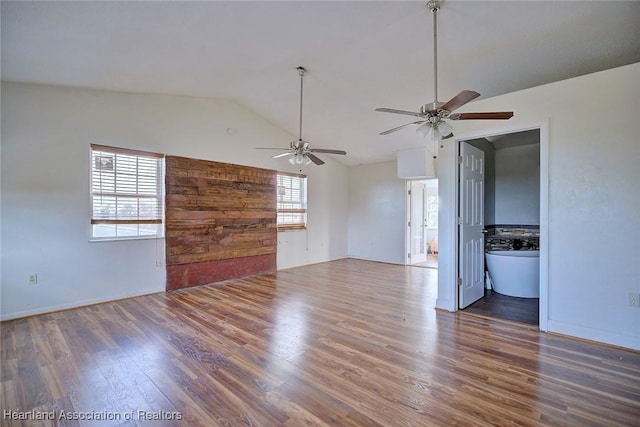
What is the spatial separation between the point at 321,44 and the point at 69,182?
3702mm

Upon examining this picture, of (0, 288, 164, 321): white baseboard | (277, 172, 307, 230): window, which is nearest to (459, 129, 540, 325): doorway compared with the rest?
(277, 172, 307, 230): window

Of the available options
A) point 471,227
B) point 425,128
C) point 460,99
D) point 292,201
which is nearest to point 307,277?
point 292,201

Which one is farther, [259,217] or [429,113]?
[259,217]

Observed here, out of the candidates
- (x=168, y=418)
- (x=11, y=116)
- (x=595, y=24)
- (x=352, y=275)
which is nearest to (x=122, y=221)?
(x=11, y=116)

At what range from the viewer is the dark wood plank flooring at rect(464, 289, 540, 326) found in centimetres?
349

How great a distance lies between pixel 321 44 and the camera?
337 cm

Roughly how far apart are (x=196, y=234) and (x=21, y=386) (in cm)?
311

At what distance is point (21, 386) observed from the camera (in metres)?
2.08

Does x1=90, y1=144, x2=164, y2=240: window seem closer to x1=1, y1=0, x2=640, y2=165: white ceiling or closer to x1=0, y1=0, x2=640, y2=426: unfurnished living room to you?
x1=0, y1=0, x2=640, y2=426: unfurnished living room

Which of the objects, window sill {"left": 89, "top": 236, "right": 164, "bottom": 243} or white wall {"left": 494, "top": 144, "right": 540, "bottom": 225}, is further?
white wall {"left": 494, "top": 144, "right": 540, "bottom": 225}

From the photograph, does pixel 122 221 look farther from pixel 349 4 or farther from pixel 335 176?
pixel 335 176

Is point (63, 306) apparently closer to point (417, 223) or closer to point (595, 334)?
point (595, 334)

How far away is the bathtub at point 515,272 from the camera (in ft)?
14.1

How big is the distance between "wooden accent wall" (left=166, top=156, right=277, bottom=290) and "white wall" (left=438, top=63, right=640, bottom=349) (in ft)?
14.8
